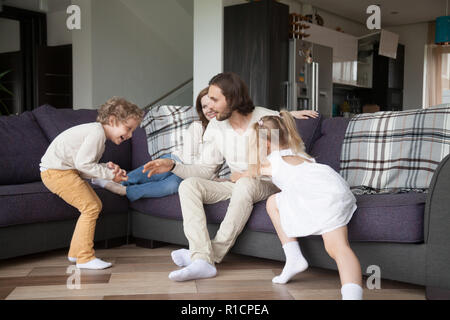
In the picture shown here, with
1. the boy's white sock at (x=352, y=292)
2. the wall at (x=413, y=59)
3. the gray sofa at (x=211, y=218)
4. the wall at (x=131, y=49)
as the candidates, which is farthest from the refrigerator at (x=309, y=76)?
the boy's white sock at (x=352, y=292)

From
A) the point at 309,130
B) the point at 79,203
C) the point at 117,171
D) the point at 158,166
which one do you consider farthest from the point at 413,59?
the point at 79,203

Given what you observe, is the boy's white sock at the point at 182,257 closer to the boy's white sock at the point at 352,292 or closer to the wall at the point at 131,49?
the boy's white sock at the point at 352,292

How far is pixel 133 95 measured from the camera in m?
6.48

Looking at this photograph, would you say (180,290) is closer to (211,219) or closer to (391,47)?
(211,219)

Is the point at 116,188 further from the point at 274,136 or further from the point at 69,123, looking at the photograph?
the point at 274,136

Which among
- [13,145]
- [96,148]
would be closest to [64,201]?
[96,148]

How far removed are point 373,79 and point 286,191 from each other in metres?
6.68

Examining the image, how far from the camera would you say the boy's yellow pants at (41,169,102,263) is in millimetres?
2223

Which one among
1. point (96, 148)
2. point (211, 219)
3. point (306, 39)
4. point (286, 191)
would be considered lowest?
point (211, 219)

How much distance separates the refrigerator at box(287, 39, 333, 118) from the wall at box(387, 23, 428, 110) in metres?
2.78

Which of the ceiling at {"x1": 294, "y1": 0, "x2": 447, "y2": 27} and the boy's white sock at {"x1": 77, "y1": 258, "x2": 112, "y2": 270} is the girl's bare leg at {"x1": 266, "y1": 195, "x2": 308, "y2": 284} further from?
the ceiling at {"x1": 294, "y1": 0, "x2": 447, "y2": 27}

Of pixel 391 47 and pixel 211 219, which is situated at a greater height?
pixel 391 47

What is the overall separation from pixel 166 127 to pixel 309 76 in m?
3.32
